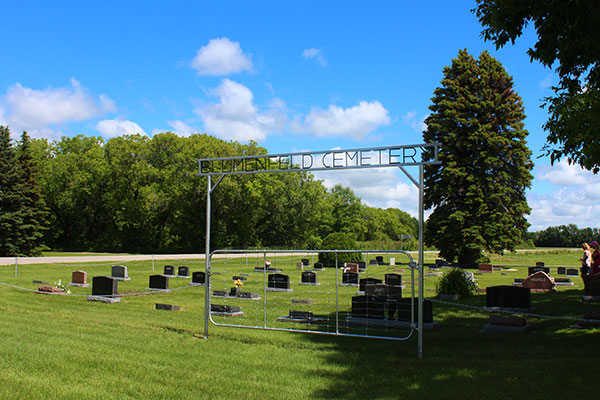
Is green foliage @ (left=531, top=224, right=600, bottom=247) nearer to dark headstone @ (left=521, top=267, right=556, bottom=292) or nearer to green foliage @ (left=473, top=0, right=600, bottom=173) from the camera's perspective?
dark headstone @ (left=521, top=267, right=556, bottom=292)

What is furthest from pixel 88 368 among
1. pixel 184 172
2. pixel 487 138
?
pixel 184 172

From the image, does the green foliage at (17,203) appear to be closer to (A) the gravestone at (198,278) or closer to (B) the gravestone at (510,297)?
(A) the gravestone at (198,278)

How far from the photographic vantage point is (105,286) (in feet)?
58.4

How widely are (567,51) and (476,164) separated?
1274 inches

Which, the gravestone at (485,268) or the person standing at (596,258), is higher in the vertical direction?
the person standing at (596,258)

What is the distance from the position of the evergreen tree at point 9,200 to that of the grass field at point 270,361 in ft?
110

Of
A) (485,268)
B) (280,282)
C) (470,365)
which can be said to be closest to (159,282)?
(280,282)

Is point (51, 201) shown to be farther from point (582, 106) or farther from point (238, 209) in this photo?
point (582, 106)

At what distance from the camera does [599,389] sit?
22.1ft

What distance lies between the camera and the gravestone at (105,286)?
58.2 ft

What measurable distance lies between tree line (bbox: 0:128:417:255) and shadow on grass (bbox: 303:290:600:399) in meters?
48.4

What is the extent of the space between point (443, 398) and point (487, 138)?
118ft

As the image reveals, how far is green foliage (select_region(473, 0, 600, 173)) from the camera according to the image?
8.48 m

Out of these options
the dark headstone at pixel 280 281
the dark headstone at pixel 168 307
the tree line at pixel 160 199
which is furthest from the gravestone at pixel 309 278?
the tree line at pixel 160 199
